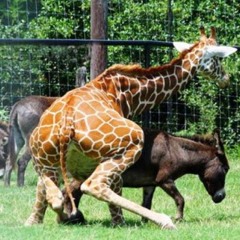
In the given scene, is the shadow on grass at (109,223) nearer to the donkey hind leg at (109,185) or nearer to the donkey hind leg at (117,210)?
the donkey hind leg at (117,210)

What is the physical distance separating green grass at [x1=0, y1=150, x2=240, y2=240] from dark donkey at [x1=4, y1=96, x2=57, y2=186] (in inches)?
9.4

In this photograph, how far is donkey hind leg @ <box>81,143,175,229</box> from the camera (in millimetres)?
8992

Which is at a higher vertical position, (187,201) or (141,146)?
(141,146)

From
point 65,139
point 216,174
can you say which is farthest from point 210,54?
point 65,139

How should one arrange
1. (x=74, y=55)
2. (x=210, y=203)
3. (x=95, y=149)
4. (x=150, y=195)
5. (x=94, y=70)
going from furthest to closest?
(x=74, y=55) → (x=94, y=70) → (x=210, y=203) → (x=150, y=195) → (x=95, y=149)

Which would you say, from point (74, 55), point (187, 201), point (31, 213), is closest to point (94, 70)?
point (74, 55)

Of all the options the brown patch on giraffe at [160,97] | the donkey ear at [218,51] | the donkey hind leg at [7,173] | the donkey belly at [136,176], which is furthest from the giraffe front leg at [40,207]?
the donkey hind leg at [7,173]

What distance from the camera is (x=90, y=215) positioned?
10.3m

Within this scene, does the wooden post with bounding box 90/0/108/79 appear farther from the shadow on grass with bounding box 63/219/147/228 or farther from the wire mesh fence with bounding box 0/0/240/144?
the shadow on grass with bounding box 63/219/147/228

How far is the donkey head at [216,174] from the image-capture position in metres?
10.3

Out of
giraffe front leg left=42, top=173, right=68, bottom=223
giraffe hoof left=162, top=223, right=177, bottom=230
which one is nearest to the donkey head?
giraffe hoof left=162, top=223, right=177, bottom=230

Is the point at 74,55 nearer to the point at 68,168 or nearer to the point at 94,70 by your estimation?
the point at 94,70

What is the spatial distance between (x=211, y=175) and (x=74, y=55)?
4.99 meters

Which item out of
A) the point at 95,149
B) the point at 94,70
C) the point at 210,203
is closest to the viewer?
the point at 95,149
